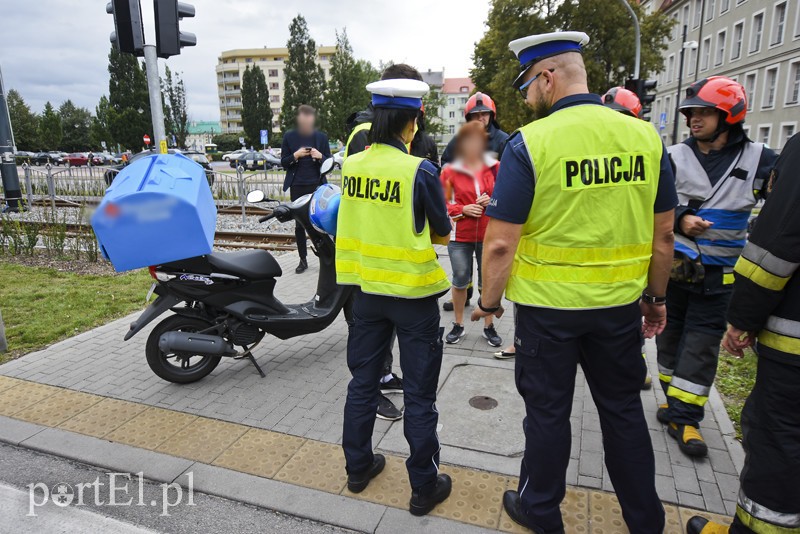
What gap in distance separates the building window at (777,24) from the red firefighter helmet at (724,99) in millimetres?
36854

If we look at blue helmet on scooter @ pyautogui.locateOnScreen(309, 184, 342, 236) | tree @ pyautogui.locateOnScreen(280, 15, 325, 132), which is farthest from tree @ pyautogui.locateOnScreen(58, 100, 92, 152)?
blue helmet on scooter @ pyautogui.locateOnScreen(309, 184, 342, 236)

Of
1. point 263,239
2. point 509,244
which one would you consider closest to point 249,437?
point 509,244

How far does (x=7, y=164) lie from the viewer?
14.3 meters

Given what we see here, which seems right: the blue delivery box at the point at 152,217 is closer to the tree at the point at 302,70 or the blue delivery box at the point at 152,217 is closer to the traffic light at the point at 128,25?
the traffic light at the point at 128,25

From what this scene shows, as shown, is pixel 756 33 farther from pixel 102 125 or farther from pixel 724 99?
pixel 102 125

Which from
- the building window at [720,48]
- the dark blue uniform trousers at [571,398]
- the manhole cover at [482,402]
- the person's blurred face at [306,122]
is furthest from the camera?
the building window at [720,48]

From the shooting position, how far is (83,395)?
4.02 m

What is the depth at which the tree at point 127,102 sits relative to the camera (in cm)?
4475

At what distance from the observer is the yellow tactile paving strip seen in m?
2.65

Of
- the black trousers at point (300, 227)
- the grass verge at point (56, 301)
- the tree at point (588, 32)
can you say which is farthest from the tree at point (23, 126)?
the black trousers at point (300, 227)

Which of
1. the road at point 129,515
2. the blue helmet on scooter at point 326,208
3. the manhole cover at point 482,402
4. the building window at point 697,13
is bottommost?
the road at point 129,515

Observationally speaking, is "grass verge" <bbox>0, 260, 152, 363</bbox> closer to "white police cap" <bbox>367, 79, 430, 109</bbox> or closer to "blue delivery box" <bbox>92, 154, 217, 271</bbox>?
"blue delivery box" <bbox>92, 154, 217, 271</bbox>

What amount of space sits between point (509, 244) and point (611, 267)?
431mm

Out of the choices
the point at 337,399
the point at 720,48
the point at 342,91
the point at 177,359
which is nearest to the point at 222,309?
the point at 177,359
